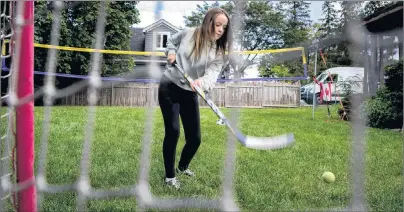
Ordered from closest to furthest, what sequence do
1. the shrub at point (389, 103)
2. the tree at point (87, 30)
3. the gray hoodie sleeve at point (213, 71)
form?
1. the gray hoodie sleeve at point (213, 71)
2. the tree at point (87, 30)
3. the shrub at point (389, 103)

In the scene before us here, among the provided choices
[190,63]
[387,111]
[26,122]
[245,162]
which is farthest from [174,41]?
[387,111]

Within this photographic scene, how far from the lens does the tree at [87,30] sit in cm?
218

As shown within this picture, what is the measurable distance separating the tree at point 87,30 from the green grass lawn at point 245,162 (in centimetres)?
24

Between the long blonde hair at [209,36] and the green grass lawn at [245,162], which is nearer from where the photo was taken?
the long blonde hair at [209,36]

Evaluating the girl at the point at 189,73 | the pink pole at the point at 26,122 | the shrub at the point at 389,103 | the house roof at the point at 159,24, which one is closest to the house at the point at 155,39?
the house roof at the point at 159,24

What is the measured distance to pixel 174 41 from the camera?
1954mm

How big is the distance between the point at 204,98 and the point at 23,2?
2.55 feet

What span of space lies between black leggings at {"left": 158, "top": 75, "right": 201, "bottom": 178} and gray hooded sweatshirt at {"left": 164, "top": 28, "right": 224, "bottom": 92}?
41 millimetres

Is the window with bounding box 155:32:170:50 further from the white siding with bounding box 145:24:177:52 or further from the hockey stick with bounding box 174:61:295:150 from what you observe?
the hockey stick with bounding box 174:61:295:150

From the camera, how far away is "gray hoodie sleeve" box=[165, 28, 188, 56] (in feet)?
6.39

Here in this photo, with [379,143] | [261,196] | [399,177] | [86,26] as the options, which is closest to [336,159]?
[399,177]

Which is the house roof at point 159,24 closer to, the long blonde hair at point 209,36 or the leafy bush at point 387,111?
the long blonde hair at point 209,36

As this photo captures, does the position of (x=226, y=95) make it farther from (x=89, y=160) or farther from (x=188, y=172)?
(x=89, y=160)

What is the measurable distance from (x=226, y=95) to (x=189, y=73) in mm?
210
